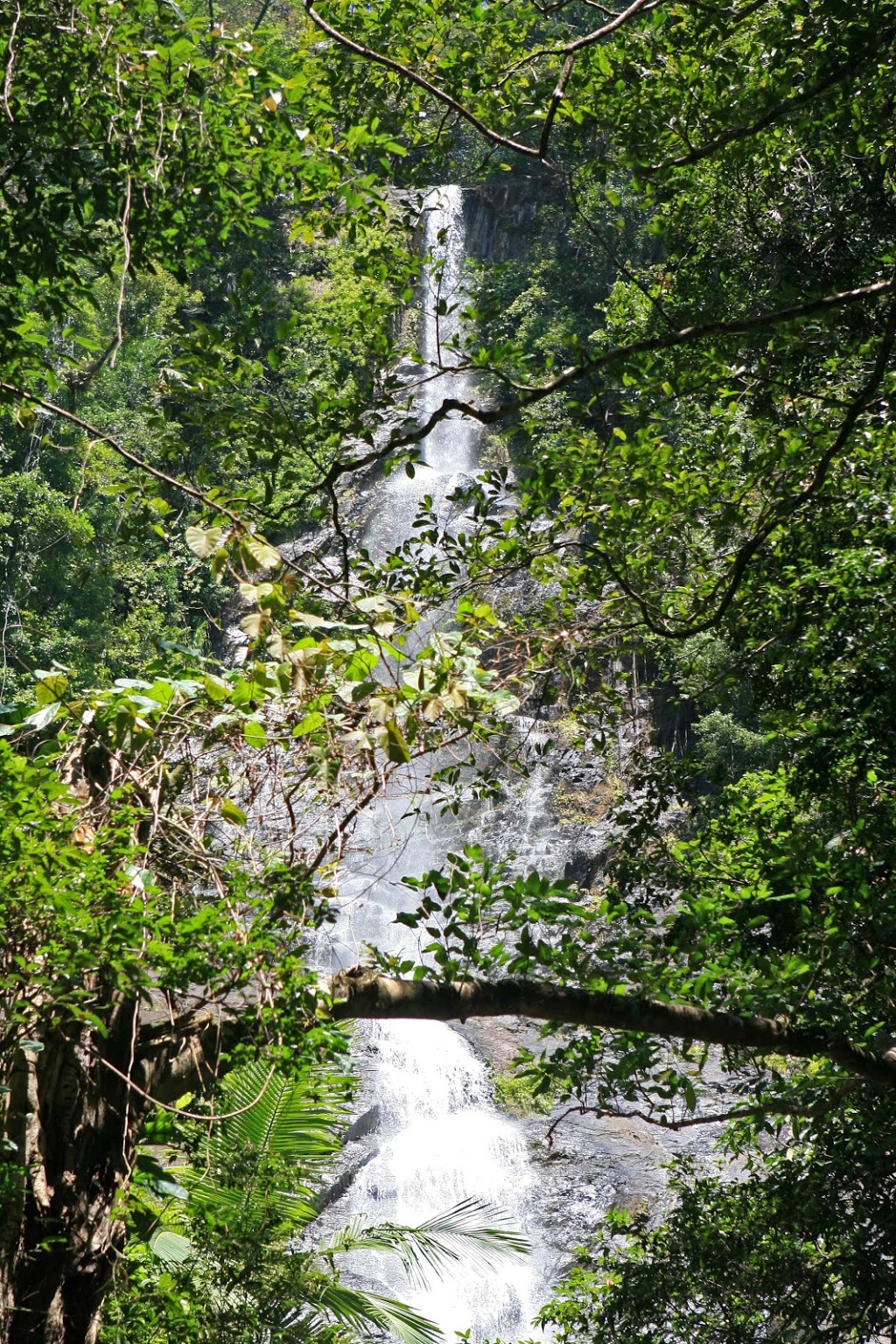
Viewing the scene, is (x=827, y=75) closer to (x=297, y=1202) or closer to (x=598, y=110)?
(x=598, y=110)

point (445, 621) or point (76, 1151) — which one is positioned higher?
point (445, 621)

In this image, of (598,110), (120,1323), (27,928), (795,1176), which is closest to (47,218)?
(598,110)

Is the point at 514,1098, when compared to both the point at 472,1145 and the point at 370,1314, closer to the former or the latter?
the point at 472,1145

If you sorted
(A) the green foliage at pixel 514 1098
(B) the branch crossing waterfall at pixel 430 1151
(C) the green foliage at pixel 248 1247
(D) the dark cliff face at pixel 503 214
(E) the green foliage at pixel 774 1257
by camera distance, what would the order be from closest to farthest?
(C) the green foliage at pixel 248 1247 < (E) the green foliage at pixel 774 1257 < (B) the branch crossing waterfall at pixel 430 1151 < (A) the green foliage at pixel 514 1098 < (D) the dark cliff face at pixel 503 214

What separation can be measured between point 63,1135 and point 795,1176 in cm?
308

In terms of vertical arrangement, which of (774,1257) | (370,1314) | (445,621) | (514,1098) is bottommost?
(370,1314)

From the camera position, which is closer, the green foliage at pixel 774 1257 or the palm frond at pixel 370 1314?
the green foliage at pixel 774 1257

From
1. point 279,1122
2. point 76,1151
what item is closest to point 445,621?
point 76,1151

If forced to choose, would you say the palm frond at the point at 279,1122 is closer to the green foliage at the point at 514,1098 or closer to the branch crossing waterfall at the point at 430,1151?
the branch crossing waterfall at the point at 430,1151

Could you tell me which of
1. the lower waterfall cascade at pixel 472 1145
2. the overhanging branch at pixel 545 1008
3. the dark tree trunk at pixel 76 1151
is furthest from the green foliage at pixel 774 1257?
the lower waterfall cascade at pixel 472 1145

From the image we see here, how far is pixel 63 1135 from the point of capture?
275 centimetres

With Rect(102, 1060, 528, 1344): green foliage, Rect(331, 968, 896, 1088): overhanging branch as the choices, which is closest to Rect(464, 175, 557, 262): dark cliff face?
Rect(102, 1060, 528, 1344): green foliage

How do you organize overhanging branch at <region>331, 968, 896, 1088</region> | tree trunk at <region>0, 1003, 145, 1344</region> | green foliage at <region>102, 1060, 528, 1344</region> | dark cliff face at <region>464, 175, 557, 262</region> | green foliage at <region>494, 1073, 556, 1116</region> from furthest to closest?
1. dark cliff face at <region>464, 175, 557, 262</region>
2. green foliage at <region>494, 1073, 556, 1116</region>
3. green foliage at <region>102, 1060, 528, 1344</region>
4. overhanging branch at <region>331, 968, 896, 1088</region>
5. tree trunk at <region>0, 1003, 145, 1344</region>

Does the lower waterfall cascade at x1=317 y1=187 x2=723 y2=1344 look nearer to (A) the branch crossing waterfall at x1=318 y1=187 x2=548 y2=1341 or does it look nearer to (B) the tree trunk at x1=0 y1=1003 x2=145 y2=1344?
(A) the branch crossing waterfall at x1=318 y1=187 x2=548 y2=1341
